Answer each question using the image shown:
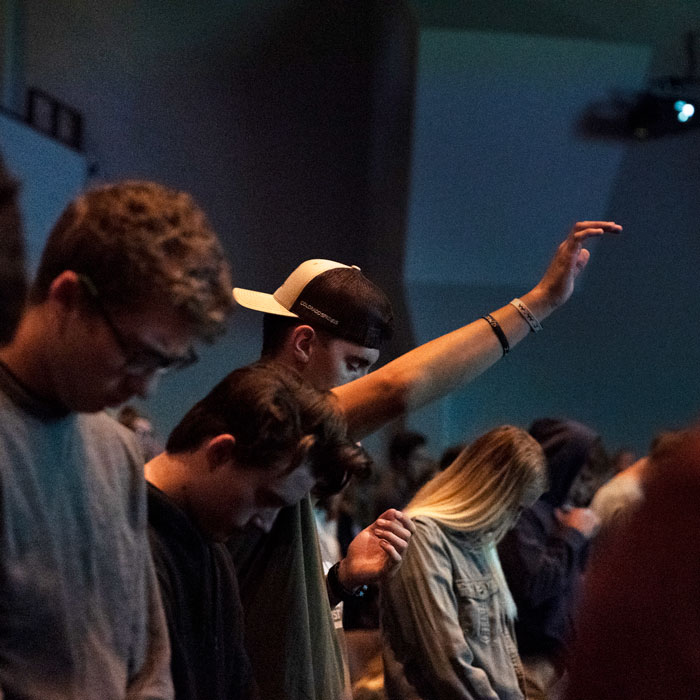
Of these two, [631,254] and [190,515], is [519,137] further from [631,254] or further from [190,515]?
[190,515]

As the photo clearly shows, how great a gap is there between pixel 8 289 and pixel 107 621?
1.41 ft

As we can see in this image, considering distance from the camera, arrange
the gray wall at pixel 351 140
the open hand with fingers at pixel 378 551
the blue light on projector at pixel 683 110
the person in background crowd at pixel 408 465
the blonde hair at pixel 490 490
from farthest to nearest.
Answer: the blue light on projector at pixel 683 110
the gray wall at pixel 351 140
the person in background crowd at pixel 408 465
the blonde hair at pixel 490 490
the open hand with fingers at pixel 378 551

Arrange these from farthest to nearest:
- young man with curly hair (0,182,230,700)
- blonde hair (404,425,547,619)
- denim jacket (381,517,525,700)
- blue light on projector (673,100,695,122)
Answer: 1. blue light on projector (673,100,695,122)
2. blonde hair (404,425,547,619)
3. denim jacket (381,517,525,700)
4. young man with curly hair (0,182,230,700)

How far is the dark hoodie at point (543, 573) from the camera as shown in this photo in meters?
3.08

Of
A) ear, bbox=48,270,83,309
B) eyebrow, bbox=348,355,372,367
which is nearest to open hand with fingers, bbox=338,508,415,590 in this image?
eyebrow, bbox=348,355,372,367

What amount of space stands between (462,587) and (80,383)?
1.65 meters

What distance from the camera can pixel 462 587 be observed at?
2.54 meters

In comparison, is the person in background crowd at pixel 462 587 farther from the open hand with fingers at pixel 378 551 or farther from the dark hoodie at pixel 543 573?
the open hand with fingers at pixel 378 551

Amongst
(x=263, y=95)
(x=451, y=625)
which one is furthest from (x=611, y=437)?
(x=451, y=625)

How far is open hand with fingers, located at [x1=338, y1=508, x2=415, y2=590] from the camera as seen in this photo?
1.77 m

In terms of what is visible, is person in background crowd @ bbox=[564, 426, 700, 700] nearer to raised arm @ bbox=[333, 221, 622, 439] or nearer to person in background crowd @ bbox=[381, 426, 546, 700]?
raised arm @ bbox=[333, 221, 622, 439]

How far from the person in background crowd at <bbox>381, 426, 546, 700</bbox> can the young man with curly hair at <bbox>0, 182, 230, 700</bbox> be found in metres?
1.33

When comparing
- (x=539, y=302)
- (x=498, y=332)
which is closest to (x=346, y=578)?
(x=498, y=332)

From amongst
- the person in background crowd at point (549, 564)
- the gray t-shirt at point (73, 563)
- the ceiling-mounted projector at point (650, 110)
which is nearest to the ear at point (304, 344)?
the gray t-shirt at point (73, 563)
